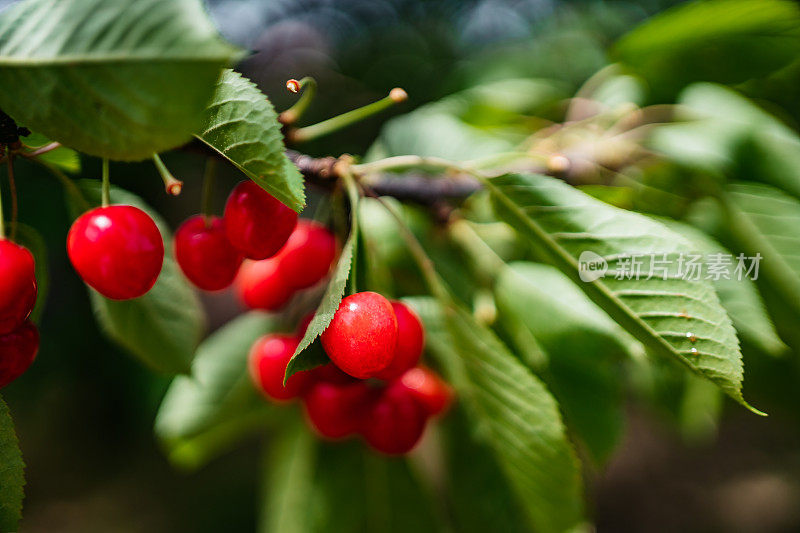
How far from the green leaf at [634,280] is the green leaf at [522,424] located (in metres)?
0.13

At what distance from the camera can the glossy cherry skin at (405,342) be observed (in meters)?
0.53

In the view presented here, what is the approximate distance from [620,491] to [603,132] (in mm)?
2743

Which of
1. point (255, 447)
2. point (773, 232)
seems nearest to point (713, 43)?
point (773, 232)

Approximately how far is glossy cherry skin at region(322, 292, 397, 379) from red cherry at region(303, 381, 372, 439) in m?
0.22

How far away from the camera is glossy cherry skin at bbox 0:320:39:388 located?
0.46m

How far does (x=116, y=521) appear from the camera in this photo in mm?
3090

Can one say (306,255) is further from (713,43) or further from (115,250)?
(713,43)

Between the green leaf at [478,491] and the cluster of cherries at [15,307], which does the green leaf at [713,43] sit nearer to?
the green leaf at [478,491]

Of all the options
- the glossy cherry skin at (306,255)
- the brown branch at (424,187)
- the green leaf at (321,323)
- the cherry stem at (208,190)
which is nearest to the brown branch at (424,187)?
the brown branch at (424,187)

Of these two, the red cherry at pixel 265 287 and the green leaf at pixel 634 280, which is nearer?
the green leaf at pixel 634 280

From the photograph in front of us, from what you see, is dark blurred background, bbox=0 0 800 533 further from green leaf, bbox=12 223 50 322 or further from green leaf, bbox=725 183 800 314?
green leaf, bbox=12 223 50 322

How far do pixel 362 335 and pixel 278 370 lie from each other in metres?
0.30

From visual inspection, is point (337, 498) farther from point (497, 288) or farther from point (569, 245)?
point (569, 245)

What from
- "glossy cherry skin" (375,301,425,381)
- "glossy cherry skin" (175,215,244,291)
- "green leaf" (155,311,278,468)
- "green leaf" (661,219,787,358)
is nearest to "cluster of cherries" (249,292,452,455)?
"glossy cherry skin" (375,301,425,381)
